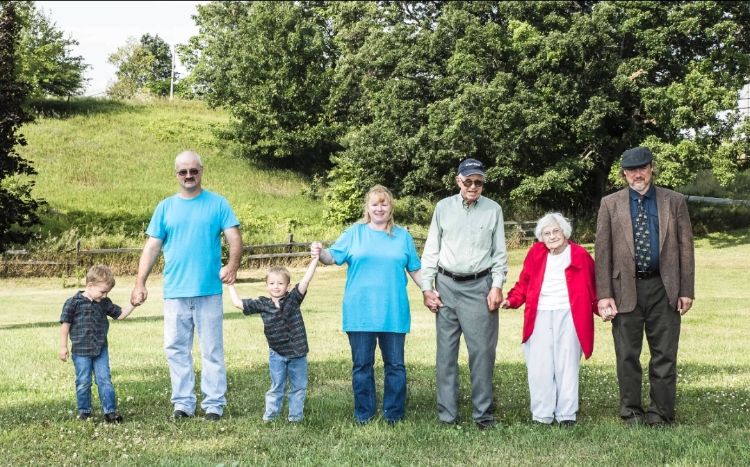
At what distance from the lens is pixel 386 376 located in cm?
745

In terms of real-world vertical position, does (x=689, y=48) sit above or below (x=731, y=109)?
above

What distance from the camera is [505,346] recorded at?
1390cm

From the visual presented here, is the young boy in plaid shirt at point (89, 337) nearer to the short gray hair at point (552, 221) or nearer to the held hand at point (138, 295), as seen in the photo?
the held hand at point (138, 295)

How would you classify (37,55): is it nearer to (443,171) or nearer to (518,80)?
(443,171)

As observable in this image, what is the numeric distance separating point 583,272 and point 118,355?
7650mm

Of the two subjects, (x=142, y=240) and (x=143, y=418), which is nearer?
(x=143, y=418)

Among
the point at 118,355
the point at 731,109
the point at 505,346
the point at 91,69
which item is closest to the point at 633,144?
the point at 731,109

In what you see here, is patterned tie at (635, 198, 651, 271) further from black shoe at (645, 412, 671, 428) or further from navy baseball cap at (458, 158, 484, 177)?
navy baseball cap at (458, 158, 484, 177)

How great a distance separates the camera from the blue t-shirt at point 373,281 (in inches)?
292

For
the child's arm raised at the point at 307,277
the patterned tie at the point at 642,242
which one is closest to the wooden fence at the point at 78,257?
the child's arm raised at the point at 307,277

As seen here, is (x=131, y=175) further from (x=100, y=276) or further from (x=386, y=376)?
(x=386, y=376)

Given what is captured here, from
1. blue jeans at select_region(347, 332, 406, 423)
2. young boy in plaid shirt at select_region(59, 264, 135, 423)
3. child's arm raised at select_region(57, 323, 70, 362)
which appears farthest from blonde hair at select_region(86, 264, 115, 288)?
blue jeans at select_region(347, 332, 406, 423)

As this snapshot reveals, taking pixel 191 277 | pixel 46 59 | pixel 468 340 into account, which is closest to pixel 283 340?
pixel 191 277

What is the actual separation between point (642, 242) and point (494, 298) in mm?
1384
